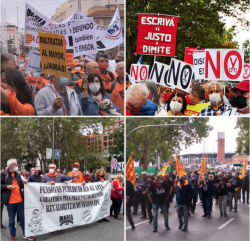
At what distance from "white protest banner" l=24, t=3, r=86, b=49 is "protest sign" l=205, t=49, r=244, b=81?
7.72 ft

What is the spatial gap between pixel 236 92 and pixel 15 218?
437 centimetres

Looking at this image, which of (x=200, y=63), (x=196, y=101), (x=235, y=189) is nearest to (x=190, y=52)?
(x=200, y=63)

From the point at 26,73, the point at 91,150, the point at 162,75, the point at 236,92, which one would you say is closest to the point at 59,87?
the point at 26,73

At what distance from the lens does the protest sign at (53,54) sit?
258 inches

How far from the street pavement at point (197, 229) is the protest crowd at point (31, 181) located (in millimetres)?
437

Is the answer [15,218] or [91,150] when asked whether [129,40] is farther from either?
[15,218]

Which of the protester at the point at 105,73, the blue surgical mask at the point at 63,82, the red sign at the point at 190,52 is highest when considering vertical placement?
the red sign at the point at 190,52

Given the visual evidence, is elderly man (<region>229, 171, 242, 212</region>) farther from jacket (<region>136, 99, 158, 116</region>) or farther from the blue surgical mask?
the blue surgical mask

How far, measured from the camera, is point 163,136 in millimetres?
7008

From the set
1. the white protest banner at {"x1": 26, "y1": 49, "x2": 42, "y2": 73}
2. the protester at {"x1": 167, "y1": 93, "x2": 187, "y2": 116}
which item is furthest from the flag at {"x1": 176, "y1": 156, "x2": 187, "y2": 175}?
the white protest banner at {"x1": 26, "y1": 49, "x2": 42, "y2": 73}

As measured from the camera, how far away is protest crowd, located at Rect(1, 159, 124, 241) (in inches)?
245

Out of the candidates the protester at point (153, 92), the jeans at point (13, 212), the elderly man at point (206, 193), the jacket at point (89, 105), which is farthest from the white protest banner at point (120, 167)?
the jeans at point (13, 212)

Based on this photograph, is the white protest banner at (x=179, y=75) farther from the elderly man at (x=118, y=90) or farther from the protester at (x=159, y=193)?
the protester at (x=159, y=193)

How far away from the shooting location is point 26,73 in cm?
666
